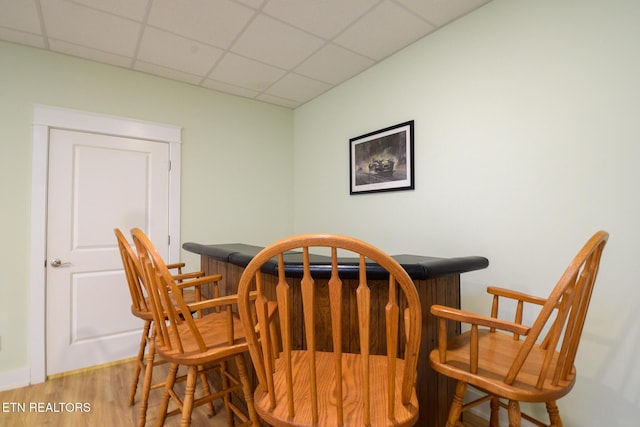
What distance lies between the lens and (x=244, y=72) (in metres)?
2.81

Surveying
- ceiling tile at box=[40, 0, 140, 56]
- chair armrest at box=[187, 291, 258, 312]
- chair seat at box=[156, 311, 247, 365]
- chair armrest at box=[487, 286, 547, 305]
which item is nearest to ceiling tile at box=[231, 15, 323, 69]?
ceiling tile at box=[40, 0, 140, 56]

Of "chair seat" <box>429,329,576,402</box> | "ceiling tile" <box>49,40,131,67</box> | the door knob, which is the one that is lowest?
"chair seat" <box>429,329,576,402</box>

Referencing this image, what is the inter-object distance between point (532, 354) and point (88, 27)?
10.4ft

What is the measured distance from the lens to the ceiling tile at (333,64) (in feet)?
8.20

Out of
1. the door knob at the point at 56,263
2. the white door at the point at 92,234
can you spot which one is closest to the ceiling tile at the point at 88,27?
the white door at the point at 92,234

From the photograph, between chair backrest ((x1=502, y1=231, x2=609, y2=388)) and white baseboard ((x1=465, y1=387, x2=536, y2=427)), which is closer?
chair backrest ((x1=502, y1=231, x2=609, y2=388))

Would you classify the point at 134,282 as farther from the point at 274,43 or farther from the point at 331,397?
the point at 274,43

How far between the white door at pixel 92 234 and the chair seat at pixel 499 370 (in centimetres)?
265

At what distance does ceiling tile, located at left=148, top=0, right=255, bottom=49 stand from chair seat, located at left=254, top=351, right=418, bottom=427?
2.07m

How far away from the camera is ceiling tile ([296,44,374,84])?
8.20ft

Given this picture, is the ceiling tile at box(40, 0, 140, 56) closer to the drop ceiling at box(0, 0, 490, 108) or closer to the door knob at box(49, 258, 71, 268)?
the drop ceiling at box(0, 0, 490, 108)

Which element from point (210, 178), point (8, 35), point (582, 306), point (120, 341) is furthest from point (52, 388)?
point (582, 306)

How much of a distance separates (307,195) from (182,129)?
1440mm

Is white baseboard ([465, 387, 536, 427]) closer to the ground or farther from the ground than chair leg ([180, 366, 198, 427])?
closer to the ground
